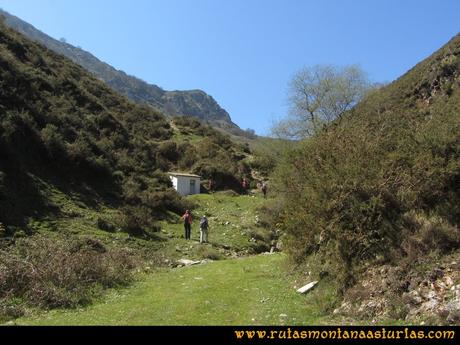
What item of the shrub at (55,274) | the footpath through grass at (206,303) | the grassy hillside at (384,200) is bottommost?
the footpath through grass at (206,303)

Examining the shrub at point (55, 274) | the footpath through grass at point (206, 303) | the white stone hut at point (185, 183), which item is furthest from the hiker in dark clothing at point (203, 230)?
the white stone hut at point (185, 183)

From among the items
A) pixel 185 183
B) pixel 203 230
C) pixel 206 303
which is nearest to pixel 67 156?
pixel 203 230

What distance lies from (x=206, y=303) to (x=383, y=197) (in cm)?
505

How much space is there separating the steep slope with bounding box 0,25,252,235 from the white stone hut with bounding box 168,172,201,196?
6.45 feet

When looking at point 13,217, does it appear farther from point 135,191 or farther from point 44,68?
point 44,68

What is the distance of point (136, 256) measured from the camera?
60.5 feet

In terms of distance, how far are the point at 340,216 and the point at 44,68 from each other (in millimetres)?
36008

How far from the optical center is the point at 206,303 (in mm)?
10867

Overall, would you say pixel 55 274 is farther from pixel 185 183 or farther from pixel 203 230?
pixel 185 183

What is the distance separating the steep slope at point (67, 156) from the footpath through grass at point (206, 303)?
8.97 meters

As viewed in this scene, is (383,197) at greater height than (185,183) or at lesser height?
lesser

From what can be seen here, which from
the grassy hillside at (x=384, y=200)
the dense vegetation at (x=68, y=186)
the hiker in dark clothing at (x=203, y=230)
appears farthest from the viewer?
the hiker in dark clothing at (x=203, y=230)

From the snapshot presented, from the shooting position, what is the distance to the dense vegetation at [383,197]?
395 inches

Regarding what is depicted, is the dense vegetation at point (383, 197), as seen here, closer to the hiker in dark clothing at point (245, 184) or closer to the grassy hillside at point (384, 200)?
the grassy hillside at point (384, 200)
